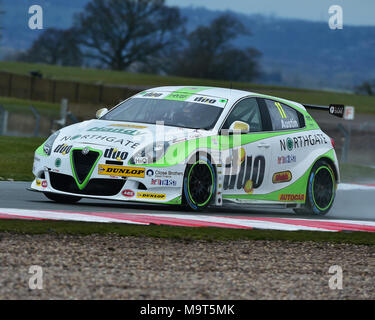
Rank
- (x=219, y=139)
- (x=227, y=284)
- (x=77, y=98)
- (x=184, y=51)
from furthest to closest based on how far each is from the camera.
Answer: (x=184, y=51) < (x=77, y=98) < (x=219, y=139) < (x=227, y=284)

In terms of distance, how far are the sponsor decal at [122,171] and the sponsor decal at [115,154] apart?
0.10 m

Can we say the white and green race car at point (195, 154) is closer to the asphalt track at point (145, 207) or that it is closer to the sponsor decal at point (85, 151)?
the sponsor decal at point (85, 151)

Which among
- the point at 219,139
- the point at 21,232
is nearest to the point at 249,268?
the point at 21,232

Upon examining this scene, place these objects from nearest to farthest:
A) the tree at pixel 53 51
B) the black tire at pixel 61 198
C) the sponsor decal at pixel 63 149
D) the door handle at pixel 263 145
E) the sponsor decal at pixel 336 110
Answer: the sponsor decal at pixel 63 149 < the black tire at pixel 61 198 < the door handle at pixel 263 145 < the sponsor decal at pixel 336 110 < the tree at pixel 53 51

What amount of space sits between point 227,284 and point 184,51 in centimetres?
9593

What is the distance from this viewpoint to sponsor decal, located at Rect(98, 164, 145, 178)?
9.41m

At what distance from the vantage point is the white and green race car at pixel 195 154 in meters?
9.48

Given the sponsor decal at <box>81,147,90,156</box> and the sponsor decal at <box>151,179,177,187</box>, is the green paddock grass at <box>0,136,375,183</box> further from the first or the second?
the sponsor decal at <box>151,179,177,187</box>

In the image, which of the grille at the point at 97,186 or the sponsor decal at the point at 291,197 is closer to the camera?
the grille at the point at 97,186

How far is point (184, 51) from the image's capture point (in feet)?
333

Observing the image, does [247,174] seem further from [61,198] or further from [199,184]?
[61,198]

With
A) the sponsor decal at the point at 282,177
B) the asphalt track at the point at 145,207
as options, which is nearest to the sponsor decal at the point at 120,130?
the asphalt track at the point at 145,207

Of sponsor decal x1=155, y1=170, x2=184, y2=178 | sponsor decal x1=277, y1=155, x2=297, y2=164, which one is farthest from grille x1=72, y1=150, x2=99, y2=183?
sponsor decal x1=277, y1=155, x2=297, y2=164
